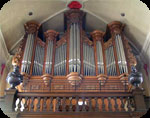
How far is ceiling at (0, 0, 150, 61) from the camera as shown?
1027 centimetres

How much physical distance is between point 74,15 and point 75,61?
263 centimetres

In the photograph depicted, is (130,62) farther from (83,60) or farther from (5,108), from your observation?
(5,108)

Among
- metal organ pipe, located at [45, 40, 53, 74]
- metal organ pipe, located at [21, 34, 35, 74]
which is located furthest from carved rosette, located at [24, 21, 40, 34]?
metal organ pipe, located at [45, 40, 53, 74]

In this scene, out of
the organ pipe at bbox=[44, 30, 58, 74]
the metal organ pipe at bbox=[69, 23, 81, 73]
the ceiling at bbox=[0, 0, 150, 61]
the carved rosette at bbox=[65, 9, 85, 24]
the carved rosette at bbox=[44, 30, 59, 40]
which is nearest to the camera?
the metal organ pipe at bbox=[69, 23, 81, 73]

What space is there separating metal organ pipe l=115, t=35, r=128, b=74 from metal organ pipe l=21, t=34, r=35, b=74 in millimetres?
3379

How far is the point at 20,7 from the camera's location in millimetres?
10594

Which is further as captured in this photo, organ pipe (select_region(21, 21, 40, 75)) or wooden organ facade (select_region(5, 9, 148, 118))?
organ pipe (select_region(21, 21, 40, 75))

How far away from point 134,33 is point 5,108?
6624 mm

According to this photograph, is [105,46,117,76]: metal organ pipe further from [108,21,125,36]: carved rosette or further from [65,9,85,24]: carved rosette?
[65,9,85,24]: carved rosette

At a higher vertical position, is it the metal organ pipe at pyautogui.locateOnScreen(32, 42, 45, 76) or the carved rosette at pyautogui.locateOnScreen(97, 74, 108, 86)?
the metal organ pipe at pyautogui.locateOnScreen(32, 42, 45, 76)

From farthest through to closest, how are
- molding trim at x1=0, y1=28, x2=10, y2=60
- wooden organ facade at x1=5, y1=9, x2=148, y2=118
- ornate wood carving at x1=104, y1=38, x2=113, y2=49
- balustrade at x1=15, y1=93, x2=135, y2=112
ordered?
ornate wood carving at x1=104, y1=38, x2=113, y2=49 < molding trim at x1=0, y1=28, x2=10, y2=60 < wooden organ facade at x1=5, y1=9, x2=148, y2=118 < balustrade at x1=15, y1=93, x2=135, y2=112

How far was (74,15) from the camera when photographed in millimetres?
11375

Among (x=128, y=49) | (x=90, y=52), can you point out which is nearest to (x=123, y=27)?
(x=128, y=49)

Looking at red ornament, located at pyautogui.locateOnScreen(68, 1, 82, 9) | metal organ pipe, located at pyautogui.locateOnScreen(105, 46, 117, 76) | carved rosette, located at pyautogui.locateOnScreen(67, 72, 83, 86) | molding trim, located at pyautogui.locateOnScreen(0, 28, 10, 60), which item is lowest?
carved rosette, located at pyautogui.locateOnScreen(67, 72, 83, 86)
